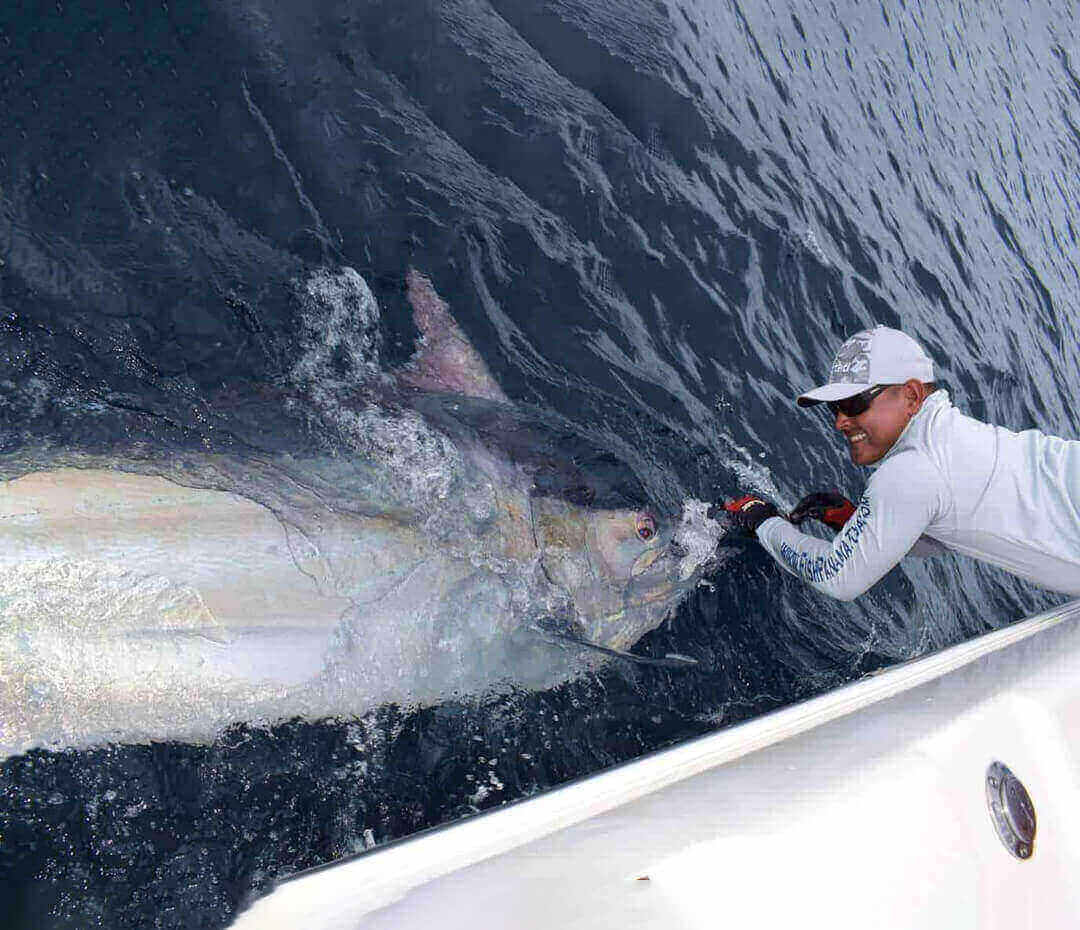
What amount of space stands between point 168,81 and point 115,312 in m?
1.37

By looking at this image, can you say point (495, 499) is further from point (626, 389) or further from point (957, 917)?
point (957, 917)

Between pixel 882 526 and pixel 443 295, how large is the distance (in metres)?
2.42

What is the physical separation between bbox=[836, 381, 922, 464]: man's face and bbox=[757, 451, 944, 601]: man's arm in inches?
7.6

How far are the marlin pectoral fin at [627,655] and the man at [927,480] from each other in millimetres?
671

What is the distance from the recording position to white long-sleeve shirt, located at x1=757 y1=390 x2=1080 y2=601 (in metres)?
3.43

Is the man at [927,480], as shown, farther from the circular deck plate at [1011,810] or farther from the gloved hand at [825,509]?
the circular deck plate at [1011,810]

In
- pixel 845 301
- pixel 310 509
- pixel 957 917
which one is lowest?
pixel 957 917

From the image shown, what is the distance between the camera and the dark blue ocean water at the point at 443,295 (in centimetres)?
282

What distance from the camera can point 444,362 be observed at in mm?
4035

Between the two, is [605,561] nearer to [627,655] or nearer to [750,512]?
[627,655]

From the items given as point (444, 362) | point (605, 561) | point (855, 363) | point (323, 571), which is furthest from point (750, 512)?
point (323, 571)

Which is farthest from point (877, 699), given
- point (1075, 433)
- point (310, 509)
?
point (1075, 433)

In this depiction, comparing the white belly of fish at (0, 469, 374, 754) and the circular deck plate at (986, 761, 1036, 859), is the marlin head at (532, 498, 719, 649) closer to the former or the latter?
the white belly of fish at (0, 469, 374, 754)

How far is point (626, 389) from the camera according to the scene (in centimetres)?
471
